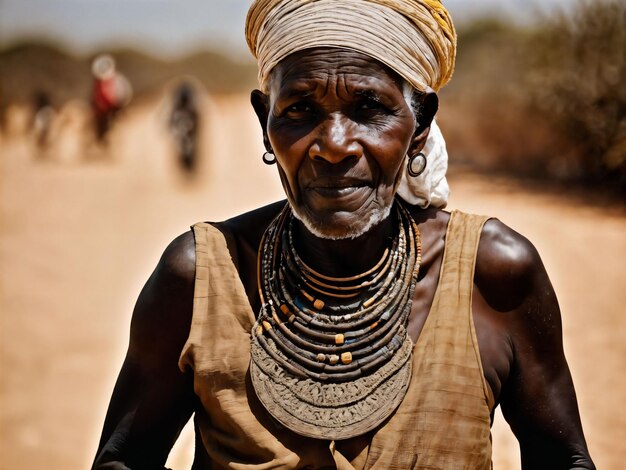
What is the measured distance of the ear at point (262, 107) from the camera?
2267 mm

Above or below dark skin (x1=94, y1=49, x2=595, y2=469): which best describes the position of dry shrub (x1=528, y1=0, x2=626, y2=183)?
above

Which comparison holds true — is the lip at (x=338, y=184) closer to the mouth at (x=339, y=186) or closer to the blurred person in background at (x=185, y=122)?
the mouth at (x=339, y=186)

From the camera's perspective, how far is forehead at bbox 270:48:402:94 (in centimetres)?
203

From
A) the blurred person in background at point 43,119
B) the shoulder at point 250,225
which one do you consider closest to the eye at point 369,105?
the shoulder at point 250,225

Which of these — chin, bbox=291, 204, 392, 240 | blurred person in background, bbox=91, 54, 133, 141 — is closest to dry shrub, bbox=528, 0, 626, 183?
blurred person in background, bbox=91, 54, 133, 141

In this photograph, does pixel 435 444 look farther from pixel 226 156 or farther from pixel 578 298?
pixel 226 156

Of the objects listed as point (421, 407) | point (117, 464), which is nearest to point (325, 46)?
point (421, 407)

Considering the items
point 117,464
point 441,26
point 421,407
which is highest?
point 441,26

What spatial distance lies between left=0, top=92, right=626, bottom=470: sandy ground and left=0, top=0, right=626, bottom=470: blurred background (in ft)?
0.07

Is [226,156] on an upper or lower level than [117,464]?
upper

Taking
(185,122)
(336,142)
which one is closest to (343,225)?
(336,142)

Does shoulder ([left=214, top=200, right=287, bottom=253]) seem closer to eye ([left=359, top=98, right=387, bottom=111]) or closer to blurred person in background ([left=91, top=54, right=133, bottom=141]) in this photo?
eye ([left=359, top=98, right=387, bottom=111])

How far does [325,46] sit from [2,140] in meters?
23.1

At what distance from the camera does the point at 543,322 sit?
2.26 m
